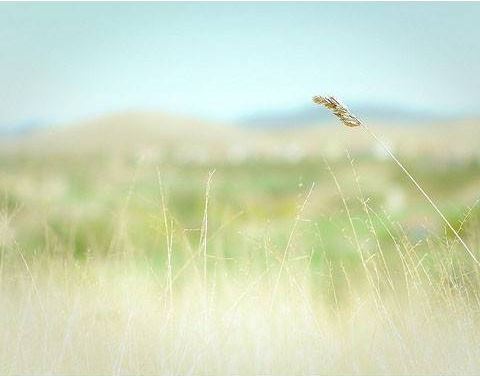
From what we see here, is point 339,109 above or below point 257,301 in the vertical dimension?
above

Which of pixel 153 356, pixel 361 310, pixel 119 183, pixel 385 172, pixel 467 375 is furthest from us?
pixel 385 172

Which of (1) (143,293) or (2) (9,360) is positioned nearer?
(2) (9,360)

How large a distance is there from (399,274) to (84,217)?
338 centimetres

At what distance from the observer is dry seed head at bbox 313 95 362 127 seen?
2855 millimetres

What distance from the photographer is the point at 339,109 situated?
2.88m

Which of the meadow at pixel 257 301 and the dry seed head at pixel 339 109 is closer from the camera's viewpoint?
the dry seed head at pixel 339 109

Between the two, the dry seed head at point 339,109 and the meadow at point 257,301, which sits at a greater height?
the dry seed head at point 339,109

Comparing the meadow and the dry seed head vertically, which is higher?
the dry seed head

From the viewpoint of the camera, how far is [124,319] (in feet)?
11.1

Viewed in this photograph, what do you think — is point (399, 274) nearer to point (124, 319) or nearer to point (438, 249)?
point (438, 249)

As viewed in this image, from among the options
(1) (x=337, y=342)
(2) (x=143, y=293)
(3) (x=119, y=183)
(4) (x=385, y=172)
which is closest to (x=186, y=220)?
(3) (x=119, y=183)

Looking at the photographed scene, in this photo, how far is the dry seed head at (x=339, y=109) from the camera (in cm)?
286

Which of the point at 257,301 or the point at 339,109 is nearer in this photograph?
the point at 339,109

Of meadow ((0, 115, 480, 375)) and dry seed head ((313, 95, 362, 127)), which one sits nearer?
dry seed head ((313, 95, 362, 127))
